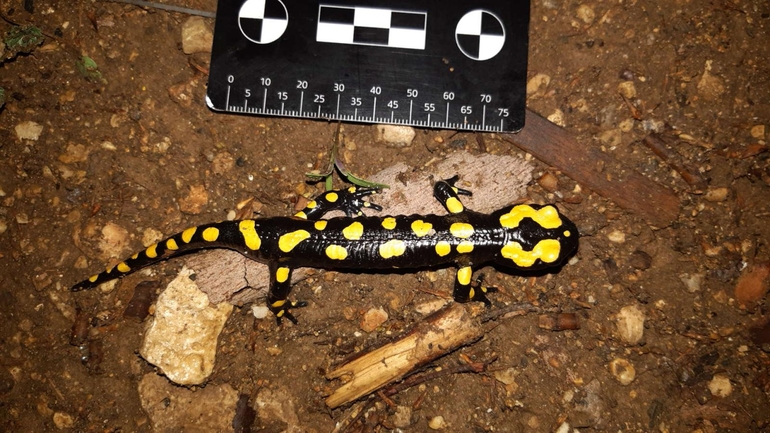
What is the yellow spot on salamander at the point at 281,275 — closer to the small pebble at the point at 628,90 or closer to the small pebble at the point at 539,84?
the small pebble at the point at 539,84

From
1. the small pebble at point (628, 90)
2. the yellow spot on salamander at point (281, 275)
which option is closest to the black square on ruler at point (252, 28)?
the yellow spot on salamander at point (281, 275)

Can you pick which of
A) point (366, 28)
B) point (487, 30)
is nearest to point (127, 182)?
point (366, 28)

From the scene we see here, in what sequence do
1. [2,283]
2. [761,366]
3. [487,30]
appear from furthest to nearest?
[487,30] < [2,283] < [761,366]

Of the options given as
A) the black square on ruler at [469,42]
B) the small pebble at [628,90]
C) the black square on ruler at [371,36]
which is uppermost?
the black square on ruler at [371,36]

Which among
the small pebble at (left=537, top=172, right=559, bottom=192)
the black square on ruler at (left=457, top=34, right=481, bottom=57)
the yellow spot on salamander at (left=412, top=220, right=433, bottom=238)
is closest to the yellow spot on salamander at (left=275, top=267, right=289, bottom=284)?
the yellow spot on salamander at (left=412, top=220, right=433, bottom=238)

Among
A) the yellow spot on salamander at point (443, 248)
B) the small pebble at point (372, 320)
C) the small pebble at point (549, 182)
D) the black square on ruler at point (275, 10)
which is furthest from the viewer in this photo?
the black square on ruler at point (275, 10)

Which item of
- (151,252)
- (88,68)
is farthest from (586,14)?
(88,68)

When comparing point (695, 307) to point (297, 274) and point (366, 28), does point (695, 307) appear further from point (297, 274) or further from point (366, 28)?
point (366, 28)

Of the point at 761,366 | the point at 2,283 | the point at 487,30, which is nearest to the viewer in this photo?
the point at 761,366
